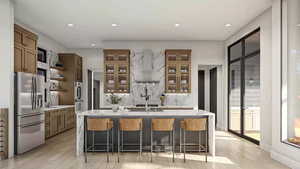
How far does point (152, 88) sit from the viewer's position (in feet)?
27.5

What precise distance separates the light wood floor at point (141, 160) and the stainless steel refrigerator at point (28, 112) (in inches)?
10.1

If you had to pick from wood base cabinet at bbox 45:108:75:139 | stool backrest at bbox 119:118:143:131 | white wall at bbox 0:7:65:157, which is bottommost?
wood base cabinet at bbox 45:108:75:139

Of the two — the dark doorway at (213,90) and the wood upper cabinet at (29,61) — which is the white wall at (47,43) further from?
the dark doorway at (213,90)

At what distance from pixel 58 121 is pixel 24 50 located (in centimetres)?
276

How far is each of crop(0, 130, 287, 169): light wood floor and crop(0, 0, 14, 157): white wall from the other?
2.17ft

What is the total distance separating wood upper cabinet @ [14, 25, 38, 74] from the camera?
5217mm

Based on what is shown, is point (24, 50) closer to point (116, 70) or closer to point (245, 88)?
point (116, 70)

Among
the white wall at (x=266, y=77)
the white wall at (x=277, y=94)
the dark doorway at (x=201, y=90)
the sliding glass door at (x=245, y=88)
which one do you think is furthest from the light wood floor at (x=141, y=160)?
the dark doorway at (x=201, y=90)

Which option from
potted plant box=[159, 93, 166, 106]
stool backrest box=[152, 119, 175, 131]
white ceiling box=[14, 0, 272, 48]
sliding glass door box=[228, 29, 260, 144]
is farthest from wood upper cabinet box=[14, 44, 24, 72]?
sliding glass door box=[228, 29, 260, 144]

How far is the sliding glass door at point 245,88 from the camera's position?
619 cm

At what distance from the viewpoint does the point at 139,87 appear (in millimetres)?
8367

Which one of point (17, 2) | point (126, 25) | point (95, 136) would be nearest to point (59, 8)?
point (17, 2)

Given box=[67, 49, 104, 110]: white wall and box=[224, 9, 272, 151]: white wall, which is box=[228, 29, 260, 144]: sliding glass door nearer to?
box=[224, 9, 272, 151]: white wall

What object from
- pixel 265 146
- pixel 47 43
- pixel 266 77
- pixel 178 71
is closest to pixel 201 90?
pixel 178 71
